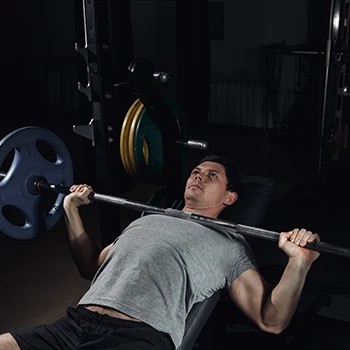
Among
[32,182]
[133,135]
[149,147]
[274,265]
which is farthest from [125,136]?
[274,265]

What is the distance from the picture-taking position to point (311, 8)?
5.11 metres

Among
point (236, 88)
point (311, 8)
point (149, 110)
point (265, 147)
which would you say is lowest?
point (265, 147)

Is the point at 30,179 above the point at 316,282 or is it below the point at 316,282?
above

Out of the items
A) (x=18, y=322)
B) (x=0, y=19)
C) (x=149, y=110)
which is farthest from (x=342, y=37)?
(x=0, y=19)

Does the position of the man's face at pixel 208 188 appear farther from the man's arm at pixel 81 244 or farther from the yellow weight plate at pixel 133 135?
the yellow weight plate at pixel 133 135

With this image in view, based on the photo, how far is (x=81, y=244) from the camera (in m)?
1.85

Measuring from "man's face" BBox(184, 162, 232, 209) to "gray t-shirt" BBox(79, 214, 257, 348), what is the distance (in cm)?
12

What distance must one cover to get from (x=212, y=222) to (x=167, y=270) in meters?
0.19

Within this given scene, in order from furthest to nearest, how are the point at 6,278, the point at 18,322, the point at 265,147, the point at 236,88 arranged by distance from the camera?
A: the point at 236,88 < the point at 265,147 < the point at 6,278 < the point at 18,322

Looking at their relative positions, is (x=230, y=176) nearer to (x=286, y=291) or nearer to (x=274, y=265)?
(x=286, y=291)

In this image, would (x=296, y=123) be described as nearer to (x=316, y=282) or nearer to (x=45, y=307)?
(x=316, y=282)

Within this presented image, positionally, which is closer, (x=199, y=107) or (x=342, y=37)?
(x=342, y=37)

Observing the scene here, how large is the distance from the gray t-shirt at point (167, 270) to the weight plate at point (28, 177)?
0.50 m

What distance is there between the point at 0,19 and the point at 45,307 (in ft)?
17.1
